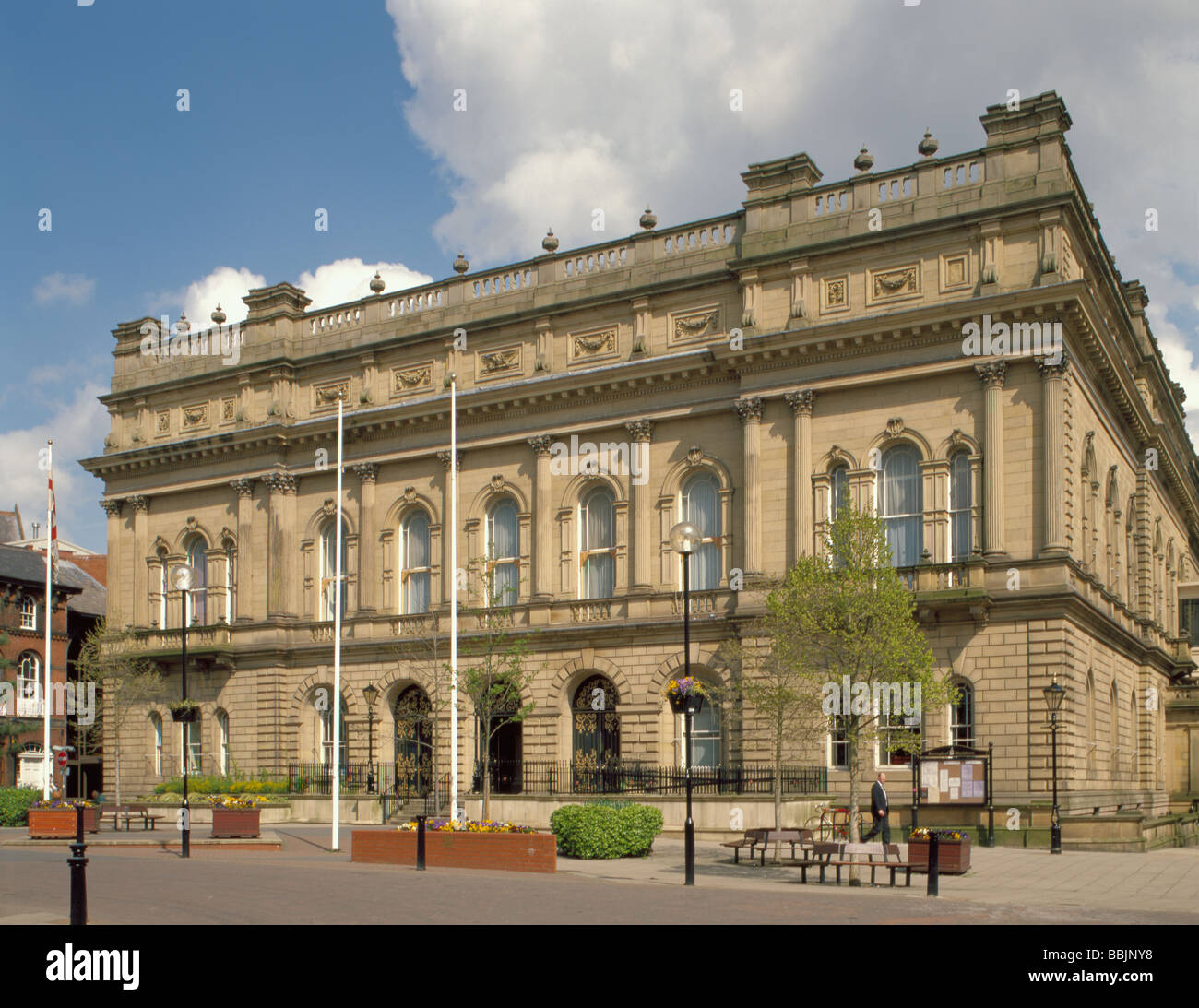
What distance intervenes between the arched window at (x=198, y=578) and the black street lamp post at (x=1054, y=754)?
32750mm

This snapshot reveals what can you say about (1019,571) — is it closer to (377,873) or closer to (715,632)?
(715,632)

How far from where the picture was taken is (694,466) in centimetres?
4241

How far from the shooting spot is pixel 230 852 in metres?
31.2

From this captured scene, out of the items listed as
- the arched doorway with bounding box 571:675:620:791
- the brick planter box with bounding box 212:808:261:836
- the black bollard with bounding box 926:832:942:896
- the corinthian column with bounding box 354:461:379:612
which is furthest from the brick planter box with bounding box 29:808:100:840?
the black bollard with bounding box 926:832:942:896

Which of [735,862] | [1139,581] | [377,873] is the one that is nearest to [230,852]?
[377,873]

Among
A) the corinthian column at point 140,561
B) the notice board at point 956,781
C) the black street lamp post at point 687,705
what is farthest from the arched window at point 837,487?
the corinthian column at point 140,561

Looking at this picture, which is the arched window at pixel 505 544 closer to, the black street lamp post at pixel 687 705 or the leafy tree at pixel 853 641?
the leafy tree at pixel 853 641

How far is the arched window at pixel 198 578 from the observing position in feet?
175

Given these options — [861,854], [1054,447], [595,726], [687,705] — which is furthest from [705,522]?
[861,854]

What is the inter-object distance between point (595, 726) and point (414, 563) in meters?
9.68

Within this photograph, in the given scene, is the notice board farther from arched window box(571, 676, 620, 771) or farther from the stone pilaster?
the stone pilaster

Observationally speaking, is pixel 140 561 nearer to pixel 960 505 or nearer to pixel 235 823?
pixel 235 823

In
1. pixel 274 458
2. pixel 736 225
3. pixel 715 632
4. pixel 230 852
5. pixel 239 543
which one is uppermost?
pixel 736 225
